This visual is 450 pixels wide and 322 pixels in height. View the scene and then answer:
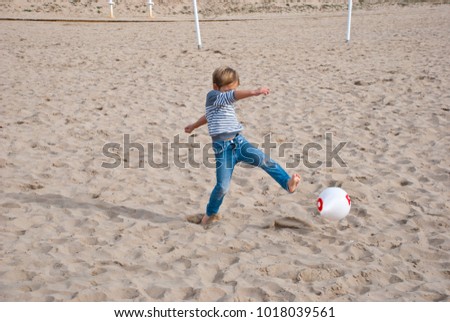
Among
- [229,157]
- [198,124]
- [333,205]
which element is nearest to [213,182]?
[198,124]

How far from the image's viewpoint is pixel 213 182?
5441 millimetres

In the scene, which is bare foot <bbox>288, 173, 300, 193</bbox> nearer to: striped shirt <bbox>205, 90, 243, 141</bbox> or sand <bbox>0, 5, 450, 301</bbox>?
Answer: sand <bbox>0, 5, 450, 301</bbox>

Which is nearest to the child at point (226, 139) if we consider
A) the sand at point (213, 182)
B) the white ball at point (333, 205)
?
the white ball at point (333, 205)

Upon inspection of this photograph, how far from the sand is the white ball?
0.60ft

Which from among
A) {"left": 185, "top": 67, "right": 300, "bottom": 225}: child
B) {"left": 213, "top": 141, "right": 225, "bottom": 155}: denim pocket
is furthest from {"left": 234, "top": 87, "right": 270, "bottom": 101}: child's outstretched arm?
{"left": 213, "top": 141, "right": 225, "bottom": 155}: denim pocket

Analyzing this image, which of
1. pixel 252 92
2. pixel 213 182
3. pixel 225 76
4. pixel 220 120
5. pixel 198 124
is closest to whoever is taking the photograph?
pixel 252 92

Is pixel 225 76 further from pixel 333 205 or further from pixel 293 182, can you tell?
pixel 333 205

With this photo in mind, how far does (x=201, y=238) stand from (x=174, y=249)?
0.29 metres

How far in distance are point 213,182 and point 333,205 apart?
1.62 meters

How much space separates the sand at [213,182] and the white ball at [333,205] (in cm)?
18

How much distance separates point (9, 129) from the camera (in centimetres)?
698

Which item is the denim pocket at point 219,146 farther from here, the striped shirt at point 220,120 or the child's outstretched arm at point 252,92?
the child's outstretched arm at point 252,92

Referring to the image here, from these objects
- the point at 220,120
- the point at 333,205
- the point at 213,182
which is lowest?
the point at 213,182
